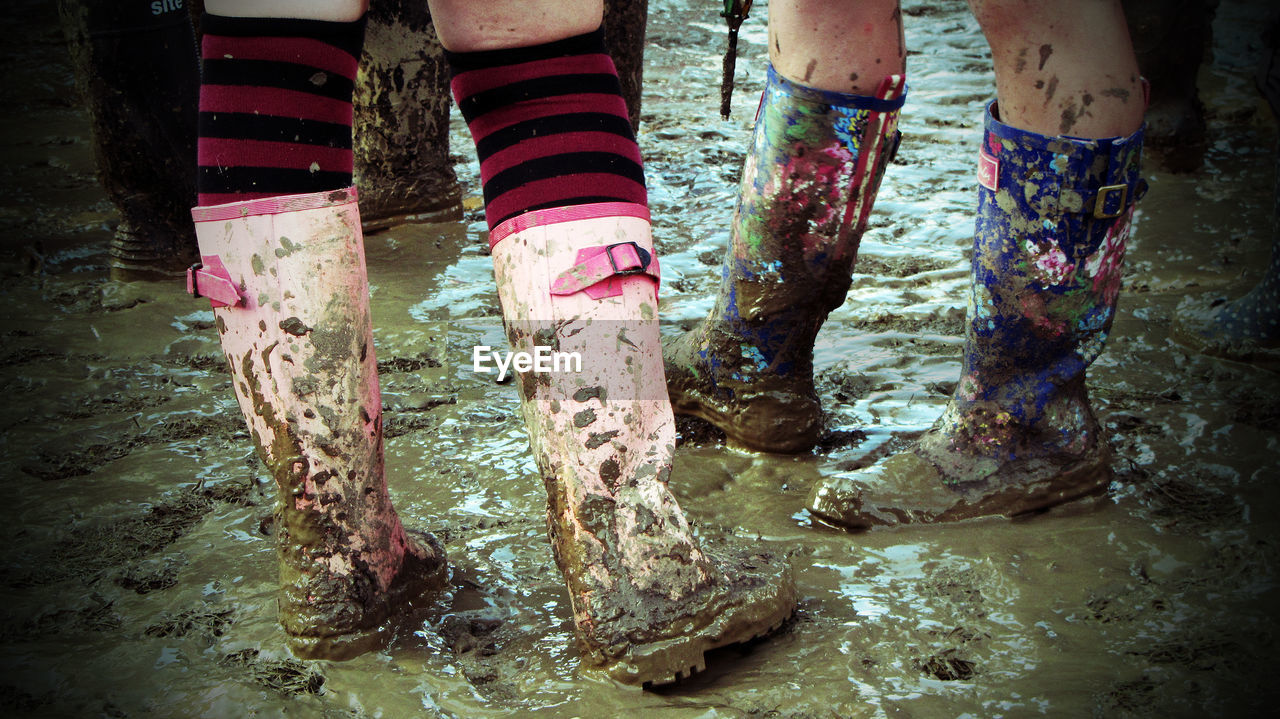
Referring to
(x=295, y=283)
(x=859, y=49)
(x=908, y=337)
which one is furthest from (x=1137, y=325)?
(x=295, y=283)

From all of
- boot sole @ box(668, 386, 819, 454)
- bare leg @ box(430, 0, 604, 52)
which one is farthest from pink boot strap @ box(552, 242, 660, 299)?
boot sole @ box(668, 386, 819, 454)

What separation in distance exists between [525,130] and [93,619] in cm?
87

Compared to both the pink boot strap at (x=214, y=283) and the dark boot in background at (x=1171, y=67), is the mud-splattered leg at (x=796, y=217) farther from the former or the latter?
the dark boot in background at (x=1171, y=67)

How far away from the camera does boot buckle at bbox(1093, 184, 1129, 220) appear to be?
150 centimetres

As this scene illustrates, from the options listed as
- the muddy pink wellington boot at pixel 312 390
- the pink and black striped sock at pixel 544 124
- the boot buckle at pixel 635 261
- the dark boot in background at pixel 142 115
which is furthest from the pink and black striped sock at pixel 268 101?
the dark boot in background at pixel 142 115

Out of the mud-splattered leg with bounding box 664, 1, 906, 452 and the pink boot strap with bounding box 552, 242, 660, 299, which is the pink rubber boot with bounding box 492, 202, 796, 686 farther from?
the mud-splattered leg with bounding box 664, 1, 906, 452

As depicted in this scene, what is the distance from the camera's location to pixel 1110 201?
1.51m

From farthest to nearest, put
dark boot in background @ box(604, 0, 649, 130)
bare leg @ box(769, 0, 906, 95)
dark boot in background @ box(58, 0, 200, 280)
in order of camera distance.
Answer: dark boot in background @ box(604, 0, 649, 130), dark boot in background @ box(58, 0, 200, 280), bare leg @ box(769, 0, 906, 95)

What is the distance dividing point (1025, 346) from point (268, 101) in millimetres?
1164

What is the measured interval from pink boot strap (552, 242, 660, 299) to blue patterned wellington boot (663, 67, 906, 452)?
25.2 inches

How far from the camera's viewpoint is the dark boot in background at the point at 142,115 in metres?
2.51

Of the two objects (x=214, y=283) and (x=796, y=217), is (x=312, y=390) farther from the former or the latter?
(x=796, y=217)

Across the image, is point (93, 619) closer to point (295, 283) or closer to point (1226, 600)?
point (295, 283)

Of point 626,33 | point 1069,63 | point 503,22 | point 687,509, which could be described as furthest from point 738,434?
point 626,33
